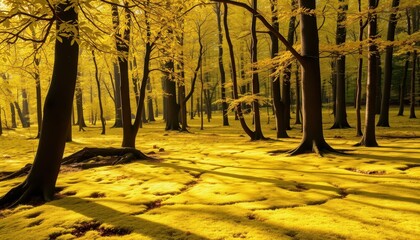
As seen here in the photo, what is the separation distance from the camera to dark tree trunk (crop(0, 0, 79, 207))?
209 inches

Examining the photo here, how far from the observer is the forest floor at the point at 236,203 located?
3.52m

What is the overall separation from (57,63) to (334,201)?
17.1ft

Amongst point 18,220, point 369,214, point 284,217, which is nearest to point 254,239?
point 284,217

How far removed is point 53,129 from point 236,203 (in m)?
3.47

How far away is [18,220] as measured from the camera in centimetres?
434

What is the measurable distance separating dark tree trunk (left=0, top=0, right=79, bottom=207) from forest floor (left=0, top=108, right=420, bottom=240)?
0.40 metres

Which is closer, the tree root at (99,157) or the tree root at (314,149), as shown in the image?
the tree root at (99,157)

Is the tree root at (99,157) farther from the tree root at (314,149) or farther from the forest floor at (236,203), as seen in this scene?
the tree root at (314,149)

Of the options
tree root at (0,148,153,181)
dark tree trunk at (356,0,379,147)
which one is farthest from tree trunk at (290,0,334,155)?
tree root at (0,148,153,181)

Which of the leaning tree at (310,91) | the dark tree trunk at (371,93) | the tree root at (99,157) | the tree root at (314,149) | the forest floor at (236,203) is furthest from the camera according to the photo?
the dark tree trunk at (371,93)

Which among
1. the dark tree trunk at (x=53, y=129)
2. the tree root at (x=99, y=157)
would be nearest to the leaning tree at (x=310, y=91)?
the tree root at (x=99, y=157)

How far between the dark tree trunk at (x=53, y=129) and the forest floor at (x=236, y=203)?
1.33 ft

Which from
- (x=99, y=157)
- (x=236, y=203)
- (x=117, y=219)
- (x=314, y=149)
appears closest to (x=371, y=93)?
(x=314, y=149)

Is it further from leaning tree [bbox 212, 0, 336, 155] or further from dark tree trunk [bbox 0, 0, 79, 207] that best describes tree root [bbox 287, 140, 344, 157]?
dark tree trunk [bbox 0, 0, 79, 207]
